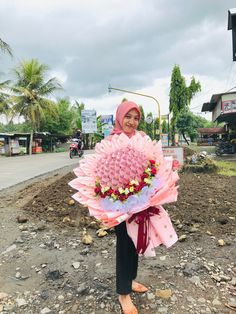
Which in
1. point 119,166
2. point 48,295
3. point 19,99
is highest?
point 19,99

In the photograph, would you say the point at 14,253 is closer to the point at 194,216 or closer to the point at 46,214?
the point at 46,214

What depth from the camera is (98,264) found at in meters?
2.99

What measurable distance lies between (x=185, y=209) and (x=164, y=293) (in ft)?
7.16

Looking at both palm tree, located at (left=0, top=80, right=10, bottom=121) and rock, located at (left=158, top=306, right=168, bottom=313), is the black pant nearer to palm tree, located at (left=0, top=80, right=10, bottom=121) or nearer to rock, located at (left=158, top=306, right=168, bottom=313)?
rock, located at (left=158, top=306, right=168, bottom=313)

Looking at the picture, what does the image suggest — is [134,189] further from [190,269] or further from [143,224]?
[190,269]

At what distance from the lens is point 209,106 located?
2733 cm

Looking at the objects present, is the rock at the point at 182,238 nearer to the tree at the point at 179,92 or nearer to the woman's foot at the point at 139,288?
the woman's foot at the point at 139,288

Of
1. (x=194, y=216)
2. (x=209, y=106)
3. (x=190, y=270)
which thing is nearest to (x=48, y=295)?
(x=190, y=270)

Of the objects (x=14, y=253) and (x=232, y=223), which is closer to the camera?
(x=14, y=253)

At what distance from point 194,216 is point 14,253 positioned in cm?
253

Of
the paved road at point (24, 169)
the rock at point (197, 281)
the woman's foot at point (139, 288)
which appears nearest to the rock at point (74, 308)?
the woman's foot at point (139, 288)

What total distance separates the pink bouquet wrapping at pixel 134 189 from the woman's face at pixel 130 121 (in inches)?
10.3

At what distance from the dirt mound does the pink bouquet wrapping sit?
6.77 feet

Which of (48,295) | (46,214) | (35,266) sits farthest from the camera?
(46,214)
